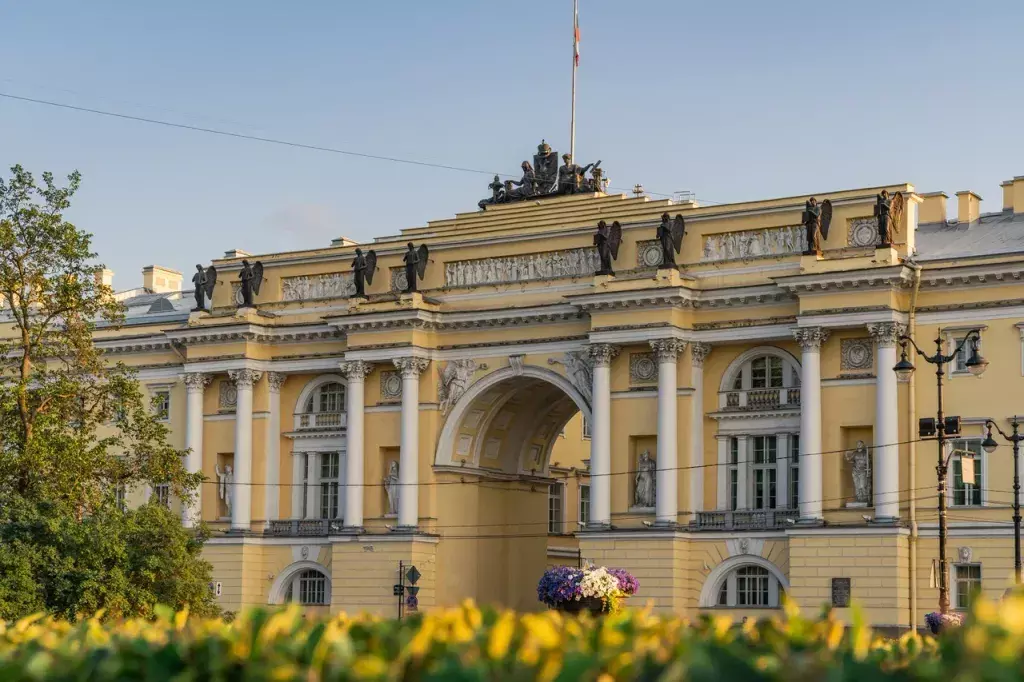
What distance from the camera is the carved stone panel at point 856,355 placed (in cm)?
4947

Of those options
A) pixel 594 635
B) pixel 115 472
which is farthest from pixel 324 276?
pixel 594 635

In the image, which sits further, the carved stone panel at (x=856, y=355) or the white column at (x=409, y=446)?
the white column at (x=409, y=446)

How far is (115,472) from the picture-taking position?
41906 millimetres

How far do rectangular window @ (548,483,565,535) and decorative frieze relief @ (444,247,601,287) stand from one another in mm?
15274

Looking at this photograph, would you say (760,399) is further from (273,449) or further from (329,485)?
(273,449)

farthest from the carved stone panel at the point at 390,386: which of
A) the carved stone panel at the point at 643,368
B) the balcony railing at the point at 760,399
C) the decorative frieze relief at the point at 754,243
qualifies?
the decorative frieze relief at the point at 754,243

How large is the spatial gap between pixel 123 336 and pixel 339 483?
11484 millimetres

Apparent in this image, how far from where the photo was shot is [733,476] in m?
52.2

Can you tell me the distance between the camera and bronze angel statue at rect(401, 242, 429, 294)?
188ft

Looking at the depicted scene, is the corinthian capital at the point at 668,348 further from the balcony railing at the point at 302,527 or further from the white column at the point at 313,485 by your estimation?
the white column at the point at 313,485

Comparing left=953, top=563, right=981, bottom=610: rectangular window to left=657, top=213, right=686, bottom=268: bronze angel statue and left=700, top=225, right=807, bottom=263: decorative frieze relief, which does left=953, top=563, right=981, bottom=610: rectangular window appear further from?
left=657, top=213, right=686, bottom=268: bronze angel statue

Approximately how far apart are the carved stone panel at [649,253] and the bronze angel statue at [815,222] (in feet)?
16.7

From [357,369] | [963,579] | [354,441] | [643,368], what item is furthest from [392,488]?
[963,579]

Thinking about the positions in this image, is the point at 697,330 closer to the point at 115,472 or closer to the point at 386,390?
the point at 386,390
